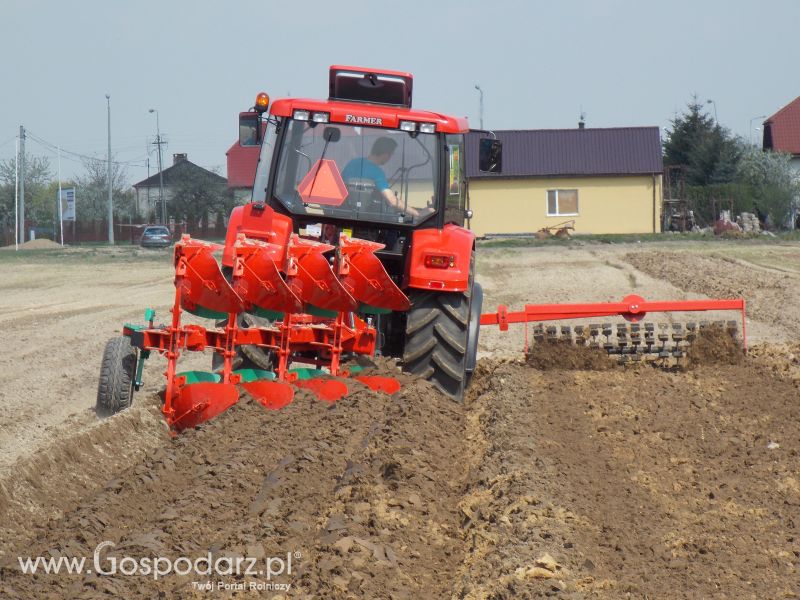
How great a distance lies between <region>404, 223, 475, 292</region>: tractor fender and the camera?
7617mm

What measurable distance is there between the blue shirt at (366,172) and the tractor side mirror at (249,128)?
744 mm

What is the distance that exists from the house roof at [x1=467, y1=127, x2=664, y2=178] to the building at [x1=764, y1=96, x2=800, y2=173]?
12.1 m

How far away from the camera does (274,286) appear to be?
6727mm

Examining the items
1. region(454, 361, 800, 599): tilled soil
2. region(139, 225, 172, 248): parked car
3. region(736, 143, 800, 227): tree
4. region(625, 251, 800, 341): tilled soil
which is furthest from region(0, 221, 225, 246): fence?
region(454, 361, 800, 599): tilled soil

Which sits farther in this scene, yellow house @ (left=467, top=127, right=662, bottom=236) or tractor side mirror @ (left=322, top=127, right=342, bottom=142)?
yellow house @ (left=467, top=127, right=662, bottom=236)

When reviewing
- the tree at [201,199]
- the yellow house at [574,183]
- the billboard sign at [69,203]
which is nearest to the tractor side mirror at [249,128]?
the yellow house at [574,183]

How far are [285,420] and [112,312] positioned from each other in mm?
9794

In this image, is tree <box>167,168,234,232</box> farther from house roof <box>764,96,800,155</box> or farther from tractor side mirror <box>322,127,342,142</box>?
tractor side mirror <box>322,127,342,142</box>

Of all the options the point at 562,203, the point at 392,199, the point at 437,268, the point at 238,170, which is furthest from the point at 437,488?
the point at 238,170

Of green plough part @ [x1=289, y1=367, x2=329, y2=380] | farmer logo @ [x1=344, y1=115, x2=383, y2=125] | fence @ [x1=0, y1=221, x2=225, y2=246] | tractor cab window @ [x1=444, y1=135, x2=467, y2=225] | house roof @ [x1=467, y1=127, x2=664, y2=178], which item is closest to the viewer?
green plough part @ [x1=289, y1=367, x2=329, y2=380]

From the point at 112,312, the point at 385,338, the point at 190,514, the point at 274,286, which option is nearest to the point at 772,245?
the point at 112,312

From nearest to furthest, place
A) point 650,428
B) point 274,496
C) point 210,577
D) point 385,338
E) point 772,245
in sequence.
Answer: point 210,577, point 274,496, point 650,428, point 385,338, point 772,245

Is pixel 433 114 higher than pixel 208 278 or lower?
higher

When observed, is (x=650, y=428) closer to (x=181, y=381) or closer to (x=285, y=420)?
(x=285, y=420)
